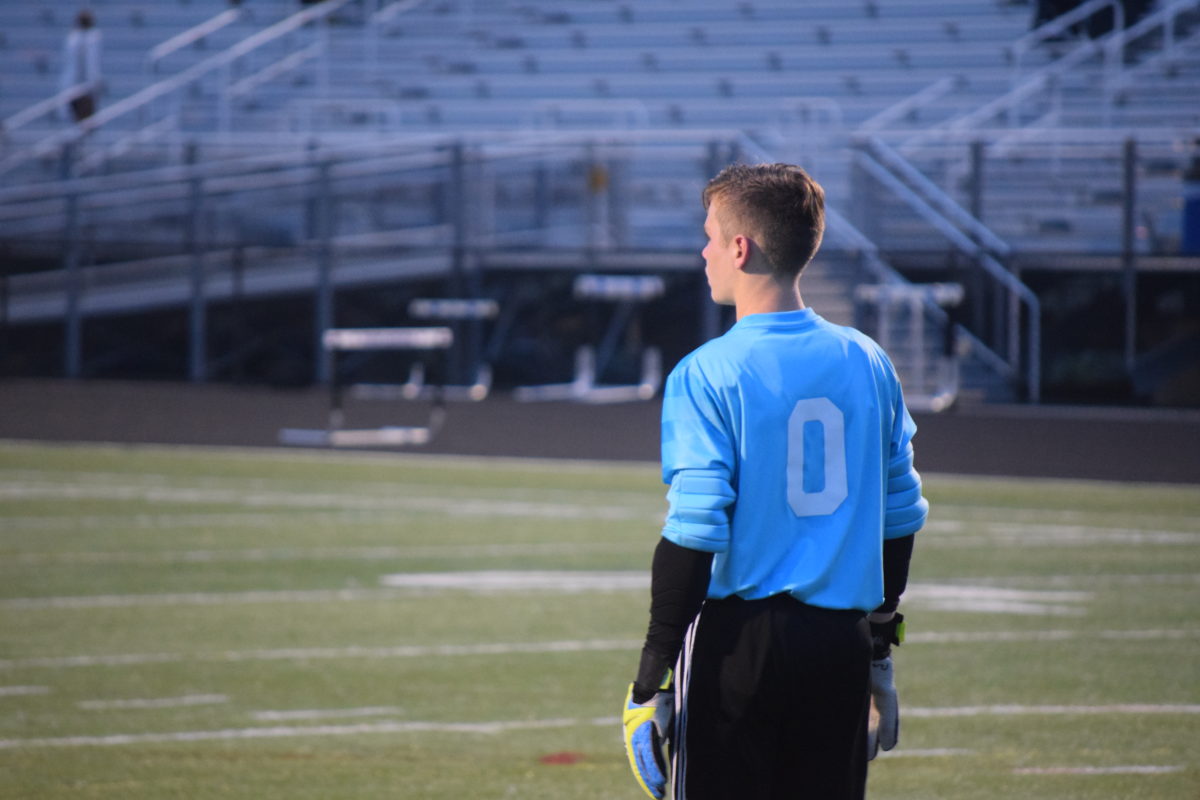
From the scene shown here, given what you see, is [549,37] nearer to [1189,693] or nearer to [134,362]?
[134,362]

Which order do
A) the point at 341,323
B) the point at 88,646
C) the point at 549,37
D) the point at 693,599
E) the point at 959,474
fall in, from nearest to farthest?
1. the point at 693,599
2. the point at 88,646
3. the point at 959,474
4. the point at 341,323
5. the point at 549,37

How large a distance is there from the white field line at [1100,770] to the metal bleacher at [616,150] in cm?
1530

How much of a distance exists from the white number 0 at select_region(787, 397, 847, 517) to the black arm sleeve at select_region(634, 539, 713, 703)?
0.21m

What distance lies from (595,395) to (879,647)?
62.9 feet

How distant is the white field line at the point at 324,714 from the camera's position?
681 centimetres

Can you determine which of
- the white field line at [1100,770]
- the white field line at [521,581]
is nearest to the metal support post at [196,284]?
the white field line at [521,581]

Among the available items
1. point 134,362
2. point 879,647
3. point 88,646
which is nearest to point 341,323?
point 134,362

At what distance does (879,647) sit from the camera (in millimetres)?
3662

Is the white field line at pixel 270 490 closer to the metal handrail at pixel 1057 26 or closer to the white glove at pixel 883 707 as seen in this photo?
the white glove at pixel 883 707

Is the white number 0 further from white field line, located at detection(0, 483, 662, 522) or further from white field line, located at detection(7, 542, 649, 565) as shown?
white field line, located at detection(0, 483, 662, 522)

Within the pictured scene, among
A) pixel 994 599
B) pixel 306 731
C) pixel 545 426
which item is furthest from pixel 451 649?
pixel 545 426

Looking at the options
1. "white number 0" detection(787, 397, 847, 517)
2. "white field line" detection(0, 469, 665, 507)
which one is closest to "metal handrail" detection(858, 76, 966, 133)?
"white field line" detection(0, 469, 665, 507)

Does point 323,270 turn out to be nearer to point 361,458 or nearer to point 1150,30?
point 361,458

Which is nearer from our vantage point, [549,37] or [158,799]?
[158,799]
